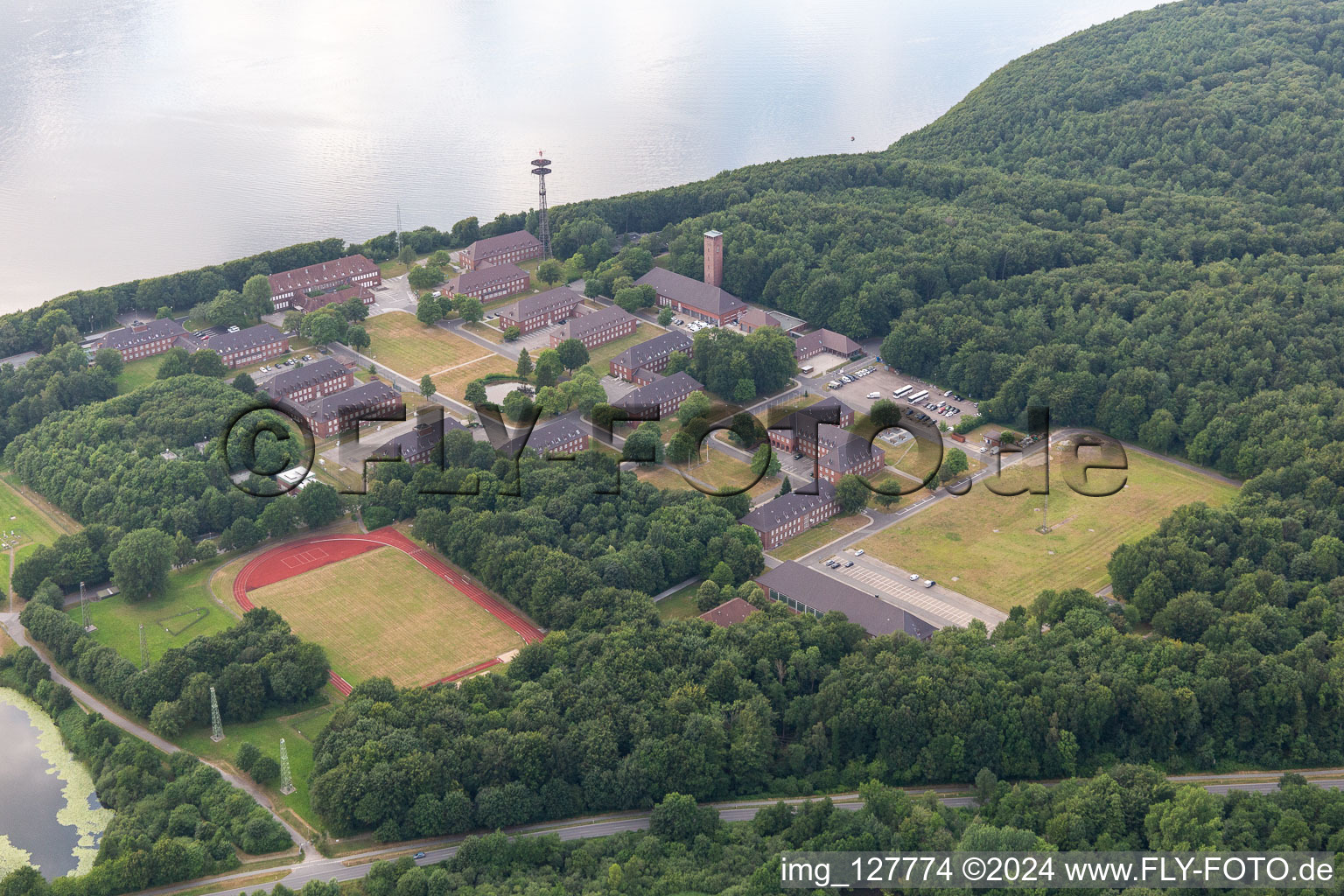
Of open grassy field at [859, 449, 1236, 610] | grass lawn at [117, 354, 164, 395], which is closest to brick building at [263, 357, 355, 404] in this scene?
grass lawn at [117, 354, 164, 395]

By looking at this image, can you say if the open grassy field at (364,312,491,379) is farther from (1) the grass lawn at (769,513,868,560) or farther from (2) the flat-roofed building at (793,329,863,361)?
(1) the grass lawn at (769,513,868,560)

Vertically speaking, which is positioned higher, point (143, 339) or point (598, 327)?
point (143, 339)

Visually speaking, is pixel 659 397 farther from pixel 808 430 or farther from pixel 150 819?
pixel 150 819

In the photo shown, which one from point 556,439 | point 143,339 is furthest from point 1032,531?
point 143,339

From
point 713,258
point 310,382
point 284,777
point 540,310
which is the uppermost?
point 713,258

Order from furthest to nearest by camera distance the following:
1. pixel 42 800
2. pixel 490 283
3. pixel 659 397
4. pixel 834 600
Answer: pixel 490 283 < pixel 659 397 < pixel 834 600 < pixel 42 800

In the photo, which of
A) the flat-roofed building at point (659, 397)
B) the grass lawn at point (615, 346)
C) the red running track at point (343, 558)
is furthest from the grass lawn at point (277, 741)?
the grass lawn at point (615, 346)

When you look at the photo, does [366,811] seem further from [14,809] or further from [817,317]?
[817,317]
